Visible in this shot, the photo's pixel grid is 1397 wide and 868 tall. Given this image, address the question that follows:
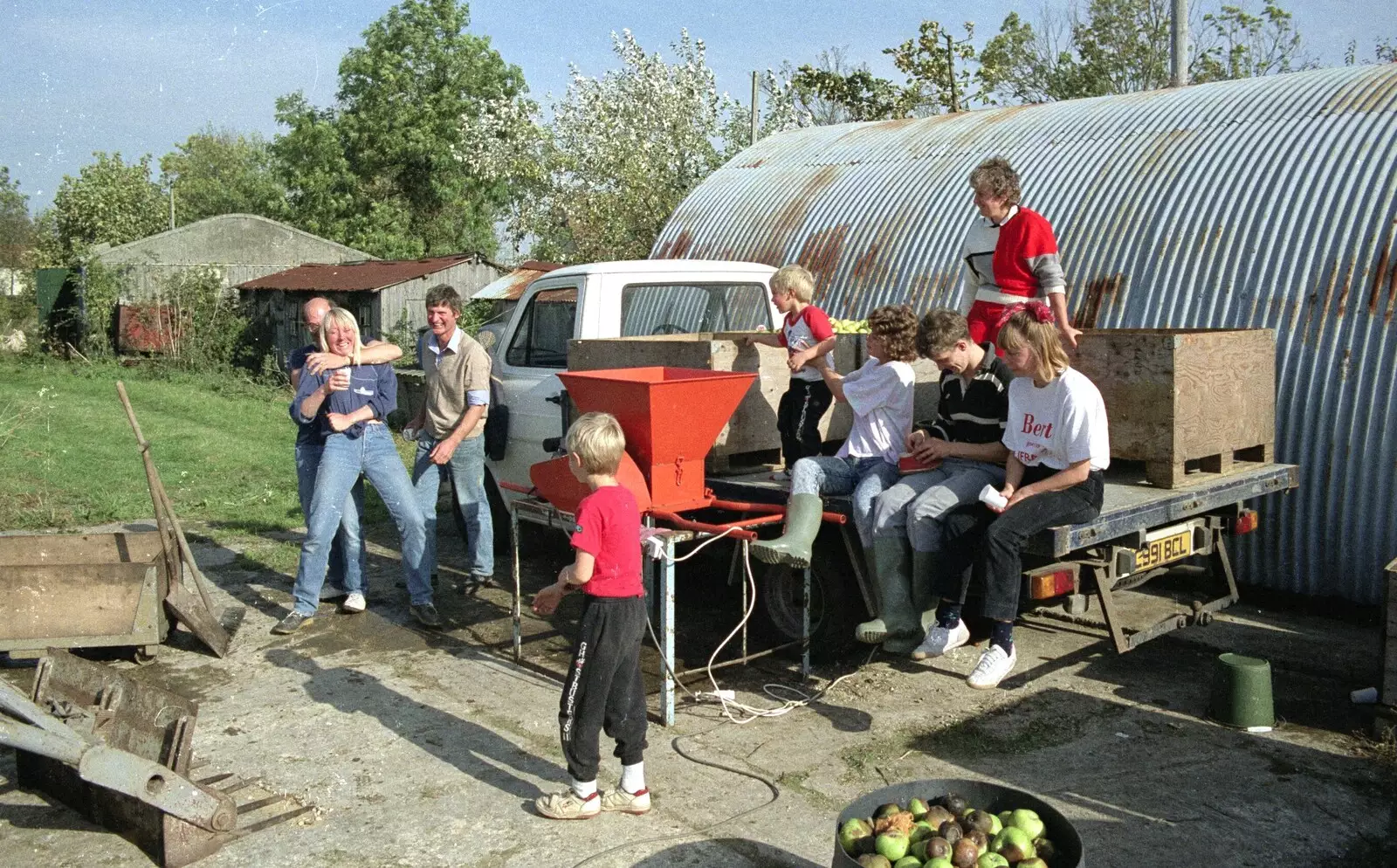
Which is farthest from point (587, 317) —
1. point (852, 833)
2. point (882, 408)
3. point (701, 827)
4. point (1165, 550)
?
point (852, 833)

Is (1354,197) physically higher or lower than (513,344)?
higher

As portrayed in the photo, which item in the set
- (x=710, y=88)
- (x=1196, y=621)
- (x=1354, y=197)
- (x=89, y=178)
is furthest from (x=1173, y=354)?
(x=89, y=178)

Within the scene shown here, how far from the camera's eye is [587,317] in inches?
317

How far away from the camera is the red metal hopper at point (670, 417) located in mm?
5828

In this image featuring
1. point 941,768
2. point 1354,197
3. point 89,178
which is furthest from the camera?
point 89,178

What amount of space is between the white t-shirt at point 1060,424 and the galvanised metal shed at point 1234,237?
3.17m

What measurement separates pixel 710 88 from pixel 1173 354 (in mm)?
20998

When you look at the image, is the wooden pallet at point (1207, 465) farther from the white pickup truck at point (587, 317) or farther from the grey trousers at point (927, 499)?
the white pickup truck at point (587, 317)

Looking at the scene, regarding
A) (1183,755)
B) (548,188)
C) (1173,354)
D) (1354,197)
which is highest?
(548,188)

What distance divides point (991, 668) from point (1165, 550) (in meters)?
1.22

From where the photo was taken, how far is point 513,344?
8.80m

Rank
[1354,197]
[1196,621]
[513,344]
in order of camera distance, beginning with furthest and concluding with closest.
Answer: [513,344], [1354,197], [1196,621]

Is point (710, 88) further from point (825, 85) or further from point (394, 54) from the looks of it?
point (394, 54)

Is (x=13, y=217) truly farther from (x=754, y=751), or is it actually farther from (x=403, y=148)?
(x=754, y=751)
